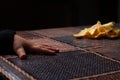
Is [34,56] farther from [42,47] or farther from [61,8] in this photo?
[61,8]

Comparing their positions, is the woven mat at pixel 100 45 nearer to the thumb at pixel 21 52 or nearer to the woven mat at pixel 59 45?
the woven mat at pixel 59 45

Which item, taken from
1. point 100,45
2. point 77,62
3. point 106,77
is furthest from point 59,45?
point 106,77

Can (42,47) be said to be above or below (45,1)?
below

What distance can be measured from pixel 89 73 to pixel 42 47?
0.36 m

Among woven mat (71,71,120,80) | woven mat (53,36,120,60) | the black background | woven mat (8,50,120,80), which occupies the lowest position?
woven mat (71,71,120,80)

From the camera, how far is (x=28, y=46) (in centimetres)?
125

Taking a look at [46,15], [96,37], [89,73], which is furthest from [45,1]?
[89,73]

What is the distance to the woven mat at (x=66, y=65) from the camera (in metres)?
0.91

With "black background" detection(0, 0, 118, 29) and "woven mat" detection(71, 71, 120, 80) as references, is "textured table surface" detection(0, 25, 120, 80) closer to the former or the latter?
"woven mat" detection(71, 71, 120, 80)

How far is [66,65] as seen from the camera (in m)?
1.02

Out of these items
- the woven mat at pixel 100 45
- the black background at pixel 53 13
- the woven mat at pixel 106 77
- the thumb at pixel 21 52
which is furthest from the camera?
the black background at pixel 53 13

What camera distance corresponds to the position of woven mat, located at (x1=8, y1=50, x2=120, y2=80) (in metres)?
0.91

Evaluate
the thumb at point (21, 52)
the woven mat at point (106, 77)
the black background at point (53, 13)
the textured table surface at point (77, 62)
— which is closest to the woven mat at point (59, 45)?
the textured table surface at point (77, 62)

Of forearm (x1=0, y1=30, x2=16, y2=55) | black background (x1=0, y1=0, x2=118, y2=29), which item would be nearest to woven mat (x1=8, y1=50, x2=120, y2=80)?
forearm (x1=0, y1=30, x2=16, y2=55)
